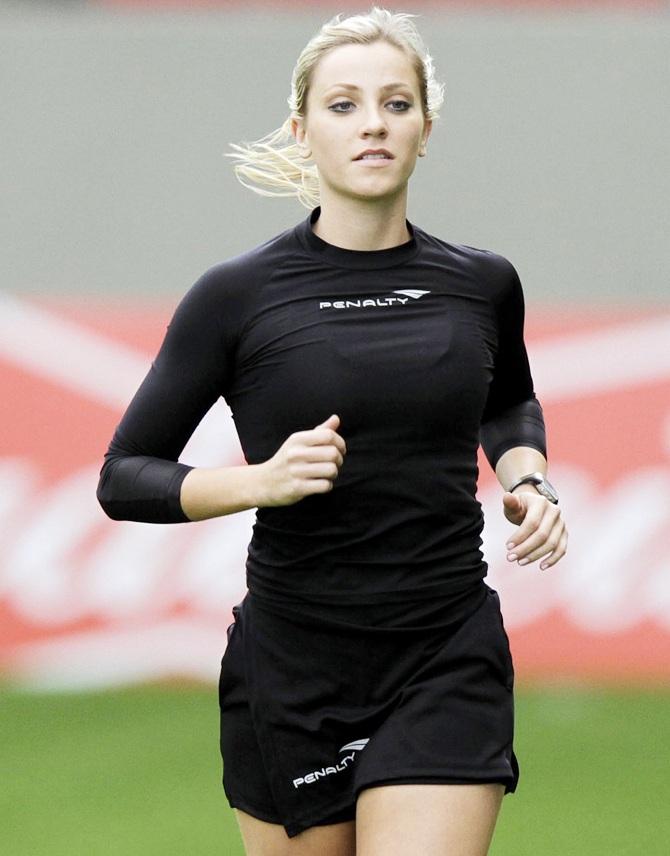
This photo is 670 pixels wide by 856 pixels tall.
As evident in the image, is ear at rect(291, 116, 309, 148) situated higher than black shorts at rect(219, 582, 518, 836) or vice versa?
ear at rect(291, 116, 309, 148)

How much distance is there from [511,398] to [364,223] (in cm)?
61

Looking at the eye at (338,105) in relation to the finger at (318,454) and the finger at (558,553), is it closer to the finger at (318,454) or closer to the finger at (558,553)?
the finger at (318,454)

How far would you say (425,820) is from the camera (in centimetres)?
320

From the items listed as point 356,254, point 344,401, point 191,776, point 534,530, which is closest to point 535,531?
point 534,530

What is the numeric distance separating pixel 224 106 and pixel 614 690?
3955 millimetres

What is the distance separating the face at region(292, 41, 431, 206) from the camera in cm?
340

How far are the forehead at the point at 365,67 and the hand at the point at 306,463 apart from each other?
0.72m

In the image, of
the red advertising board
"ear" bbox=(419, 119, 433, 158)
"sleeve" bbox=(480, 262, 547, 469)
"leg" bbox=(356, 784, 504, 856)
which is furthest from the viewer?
the red advertising board

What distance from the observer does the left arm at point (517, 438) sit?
11.0 feet

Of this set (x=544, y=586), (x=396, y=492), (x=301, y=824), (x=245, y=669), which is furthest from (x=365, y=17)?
(x=544, y=586)

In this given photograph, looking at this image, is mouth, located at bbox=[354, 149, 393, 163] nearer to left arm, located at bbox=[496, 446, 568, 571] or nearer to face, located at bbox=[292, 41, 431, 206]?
face, located at bbox=[292, 41, 431, 206]

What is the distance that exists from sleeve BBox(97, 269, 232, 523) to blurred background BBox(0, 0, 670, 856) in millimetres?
2915

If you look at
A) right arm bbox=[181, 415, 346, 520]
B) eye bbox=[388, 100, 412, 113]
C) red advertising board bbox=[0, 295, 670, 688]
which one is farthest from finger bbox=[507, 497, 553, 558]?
red advertising board bbox=[0, 295, 670, 688]

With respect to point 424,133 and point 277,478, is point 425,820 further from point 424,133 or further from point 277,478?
point 424,133
